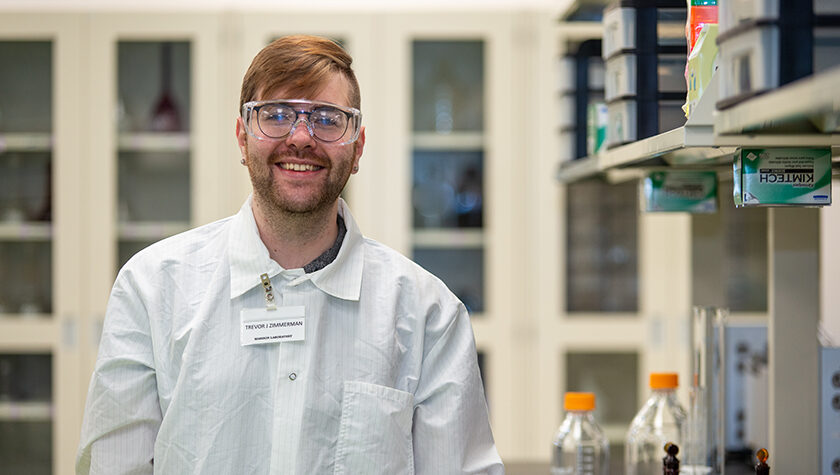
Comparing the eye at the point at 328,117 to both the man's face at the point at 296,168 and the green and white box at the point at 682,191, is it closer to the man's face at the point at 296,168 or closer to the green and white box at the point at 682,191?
the man's face at the point at 296,168

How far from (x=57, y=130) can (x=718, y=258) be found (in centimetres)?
229

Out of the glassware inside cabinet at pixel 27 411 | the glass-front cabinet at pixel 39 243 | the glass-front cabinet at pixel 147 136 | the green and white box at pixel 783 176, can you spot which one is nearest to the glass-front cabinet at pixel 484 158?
the glass-front cabinet at pixel 147 136

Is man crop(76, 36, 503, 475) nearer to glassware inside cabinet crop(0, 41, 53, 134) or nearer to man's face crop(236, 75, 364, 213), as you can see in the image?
man's face crop(236, 75, 364, 213)

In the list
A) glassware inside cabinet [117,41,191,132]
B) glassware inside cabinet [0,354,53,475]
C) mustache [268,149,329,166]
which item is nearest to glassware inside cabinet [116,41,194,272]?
glassware inside cabinet [117,41,191,132]

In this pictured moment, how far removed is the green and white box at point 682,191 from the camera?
1831 millimetres

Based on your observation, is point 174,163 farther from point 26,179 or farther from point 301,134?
point 301,134

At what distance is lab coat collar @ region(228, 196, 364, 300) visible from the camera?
1.45 m

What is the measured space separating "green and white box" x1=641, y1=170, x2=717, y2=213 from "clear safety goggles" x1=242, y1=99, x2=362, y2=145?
73cm

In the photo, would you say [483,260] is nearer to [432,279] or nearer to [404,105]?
[404,105]

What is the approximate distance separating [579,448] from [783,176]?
2.85 ft

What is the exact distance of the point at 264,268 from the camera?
4.75 feet

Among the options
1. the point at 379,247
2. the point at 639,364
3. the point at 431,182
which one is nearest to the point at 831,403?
the point at 379,247

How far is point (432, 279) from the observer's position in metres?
1.57

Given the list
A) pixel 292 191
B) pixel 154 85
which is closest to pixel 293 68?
pixel 292 191
